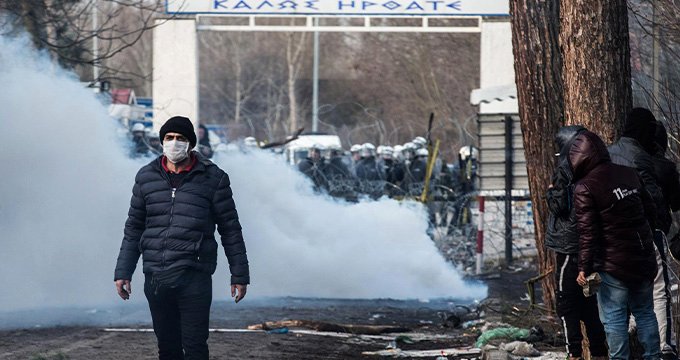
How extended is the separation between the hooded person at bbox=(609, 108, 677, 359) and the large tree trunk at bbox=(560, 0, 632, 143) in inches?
6.9

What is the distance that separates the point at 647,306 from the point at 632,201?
75cm

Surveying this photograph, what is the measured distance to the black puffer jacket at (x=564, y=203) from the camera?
8125 mm

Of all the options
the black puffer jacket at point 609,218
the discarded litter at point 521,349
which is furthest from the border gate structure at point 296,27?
the black puffer jacket at point 609,218

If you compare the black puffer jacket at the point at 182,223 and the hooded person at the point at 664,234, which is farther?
the hooded person at the point at 664,234

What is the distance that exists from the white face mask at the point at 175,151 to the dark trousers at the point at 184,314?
2.22 feet

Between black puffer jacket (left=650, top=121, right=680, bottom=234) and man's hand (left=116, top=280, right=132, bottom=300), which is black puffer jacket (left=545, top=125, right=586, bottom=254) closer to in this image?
black puffer jacket (left=650, top=121, right=680, bottom=234)

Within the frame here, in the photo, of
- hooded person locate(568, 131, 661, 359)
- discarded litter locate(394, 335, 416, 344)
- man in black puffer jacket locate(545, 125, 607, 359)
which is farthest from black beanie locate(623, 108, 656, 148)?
discarded litter locate(394, 335, 416, 344)

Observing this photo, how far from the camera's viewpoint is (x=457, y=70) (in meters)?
44.4

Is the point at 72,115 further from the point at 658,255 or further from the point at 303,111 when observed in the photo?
the point at 303,111

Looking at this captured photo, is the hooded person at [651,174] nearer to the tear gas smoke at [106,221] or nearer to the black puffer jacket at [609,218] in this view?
the black puffer jacket at [609,218]

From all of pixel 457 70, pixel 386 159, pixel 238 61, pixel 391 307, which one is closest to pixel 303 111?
pixel 238 61

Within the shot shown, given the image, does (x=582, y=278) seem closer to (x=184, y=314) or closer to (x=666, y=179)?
(x=666, y=179)

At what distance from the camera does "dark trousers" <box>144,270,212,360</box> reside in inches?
283

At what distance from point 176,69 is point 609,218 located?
19151 mm
